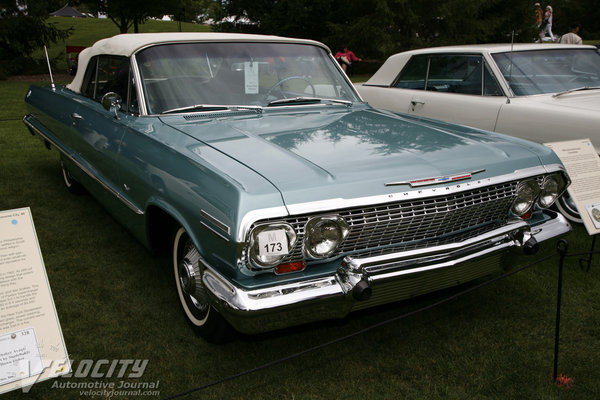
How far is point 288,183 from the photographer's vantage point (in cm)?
236

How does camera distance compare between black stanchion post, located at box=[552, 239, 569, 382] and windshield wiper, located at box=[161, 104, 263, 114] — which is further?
windshield wiper, located at box=[161, 104, 263, 114]

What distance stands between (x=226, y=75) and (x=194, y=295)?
155 cm

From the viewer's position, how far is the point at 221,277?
2.35 metres

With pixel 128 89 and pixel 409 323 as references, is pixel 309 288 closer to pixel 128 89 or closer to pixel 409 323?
pixel 409 323

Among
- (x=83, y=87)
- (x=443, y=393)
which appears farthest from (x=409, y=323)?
(x=83, y=87)

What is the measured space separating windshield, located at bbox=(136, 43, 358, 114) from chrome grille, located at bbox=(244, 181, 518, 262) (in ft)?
5.01

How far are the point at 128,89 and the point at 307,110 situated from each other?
1.24m

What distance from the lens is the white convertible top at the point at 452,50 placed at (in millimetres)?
5453

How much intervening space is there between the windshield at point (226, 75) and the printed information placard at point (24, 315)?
1448 millimetres

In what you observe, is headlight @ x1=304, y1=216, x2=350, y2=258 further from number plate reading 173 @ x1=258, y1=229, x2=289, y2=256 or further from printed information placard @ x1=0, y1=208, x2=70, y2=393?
printed information placard @ x1=0, y1=208, x2=70, y2=393

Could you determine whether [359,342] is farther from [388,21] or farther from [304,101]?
[388,21]

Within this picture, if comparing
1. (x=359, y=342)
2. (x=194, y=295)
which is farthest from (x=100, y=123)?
(x=359, y=342)

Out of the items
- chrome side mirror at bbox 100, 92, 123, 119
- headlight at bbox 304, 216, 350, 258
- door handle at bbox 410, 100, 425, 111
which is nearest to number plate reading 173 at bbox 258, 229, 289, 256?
headlight at bbox 304, 216, 350, 258

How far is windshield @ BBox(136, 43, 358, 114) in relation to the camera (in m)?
3.52
